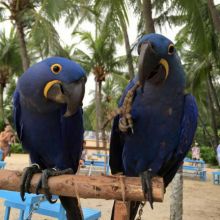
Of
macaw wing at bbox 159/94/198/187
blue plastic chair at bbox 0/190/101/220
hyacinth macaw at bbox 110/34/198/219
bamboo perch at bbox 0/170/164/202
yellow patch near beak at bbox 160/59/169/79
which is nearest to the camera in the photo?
bamboo perch at bbox 0/170/164/202

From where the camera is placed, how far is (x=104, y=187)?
6.31ft

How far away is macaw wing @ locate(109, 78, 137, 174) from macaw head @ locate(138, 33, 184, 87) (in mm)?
338

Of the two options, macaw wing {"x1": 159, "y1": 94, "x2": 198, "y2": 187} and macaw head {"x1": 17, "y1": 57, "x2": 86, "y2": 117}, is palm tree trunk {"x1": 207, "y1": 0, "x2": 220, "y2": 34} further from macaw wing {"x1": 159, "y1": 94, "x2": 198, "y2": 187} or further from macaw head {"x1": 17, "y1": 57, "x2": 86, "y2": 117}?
macaw head {"x1": 17, "y1": 57, "x2": 86, "y2": 117}

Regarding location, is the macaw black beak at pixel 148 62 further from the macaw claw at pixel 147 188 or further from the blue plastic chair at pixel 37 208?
the blue plastic chair at pixel 37 208

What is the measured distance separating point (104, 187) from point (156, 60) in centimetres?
84

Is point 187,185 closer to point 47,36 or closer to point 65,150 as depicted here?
point 47,36

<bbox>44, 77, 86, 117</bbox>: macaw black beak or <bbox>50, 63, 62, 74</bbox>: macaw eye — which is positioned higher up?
<bbox>50, 63, 62, 74</bbox>: macaw eye

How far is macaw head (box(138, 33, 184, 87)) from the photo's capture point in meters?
2.01

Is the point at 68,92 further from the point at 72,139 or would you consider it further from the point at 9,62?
the point at 9,62

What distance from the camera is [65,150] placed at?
263 centimetres

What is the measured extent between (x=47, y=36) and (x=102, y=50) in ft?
34.1

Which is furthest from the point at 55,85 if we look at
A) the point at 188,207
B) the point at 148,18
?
the point at 188,207

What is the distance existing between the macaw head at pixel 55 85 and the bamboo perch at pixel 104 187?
19.4 inches

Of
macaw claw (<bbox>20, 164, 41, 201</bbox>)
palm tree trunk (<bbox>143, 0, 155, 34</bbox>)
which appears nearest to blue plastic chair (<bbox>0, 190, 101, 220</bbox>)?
macaw claw (<bbox>20, 164, 41, 201</bbox>)
